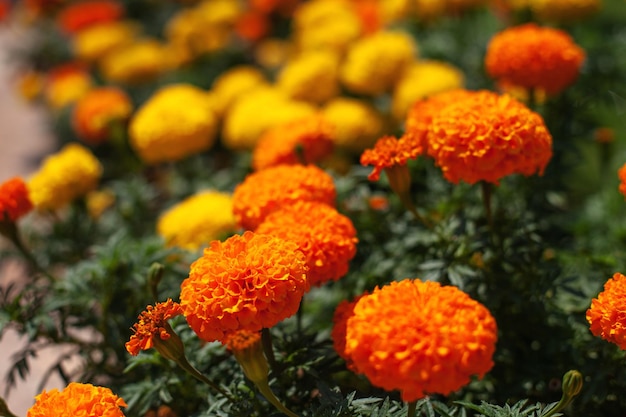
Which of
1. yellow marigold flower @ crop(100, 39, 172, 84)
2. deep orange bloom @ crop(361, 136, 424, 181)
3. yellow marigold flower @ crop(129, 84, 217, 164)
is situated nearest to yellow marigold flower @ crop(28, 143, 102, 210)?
yellow marigold flower @ crop(129, 84, 217, 164)

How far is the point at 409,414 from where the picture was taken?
4.61 ft

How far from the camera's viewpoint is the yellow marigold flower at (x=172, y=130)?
10.4 ft

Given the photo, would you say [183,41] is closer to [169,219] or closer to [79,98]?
[79,98]

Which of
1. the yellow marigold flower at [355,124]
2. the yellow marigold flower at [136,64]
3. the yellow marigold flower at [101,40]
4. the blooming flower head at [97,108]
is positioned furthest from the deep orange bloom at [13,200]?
the yellow marigold flower at [101,40]

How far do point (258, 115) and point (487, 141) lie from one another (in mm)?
1813

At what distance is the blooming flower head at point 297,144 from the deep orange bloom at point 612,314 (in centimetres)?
111

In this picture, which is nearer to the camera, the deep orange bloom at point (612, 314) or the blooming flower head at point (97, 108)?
the deep orange bloom at point (612, 314)

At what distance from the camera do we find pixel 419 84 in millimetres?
3131

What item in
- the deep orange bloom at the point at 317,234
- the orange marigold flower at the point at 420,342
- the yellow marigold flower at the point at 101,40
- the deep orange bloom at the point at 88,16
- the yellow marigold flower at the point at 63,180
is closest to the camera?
the orange marigold flower at the point at 420,342

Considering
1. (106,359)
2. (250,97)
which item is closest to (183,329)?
(106,359)

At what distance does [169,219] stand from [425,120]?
1124 millimetres

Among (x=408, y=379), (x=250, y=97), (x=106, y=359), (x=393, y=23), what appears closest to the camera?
(x=408, y=379)

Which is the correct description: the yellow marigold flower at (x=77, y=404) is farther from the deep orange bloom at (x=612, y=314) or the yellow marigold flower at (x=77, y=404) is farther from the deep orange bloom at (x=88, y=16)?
the deep orange bloom at (x=88, y=16)

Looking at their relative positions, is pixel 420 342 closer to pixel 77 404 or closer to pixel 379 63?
pixel 77 404
